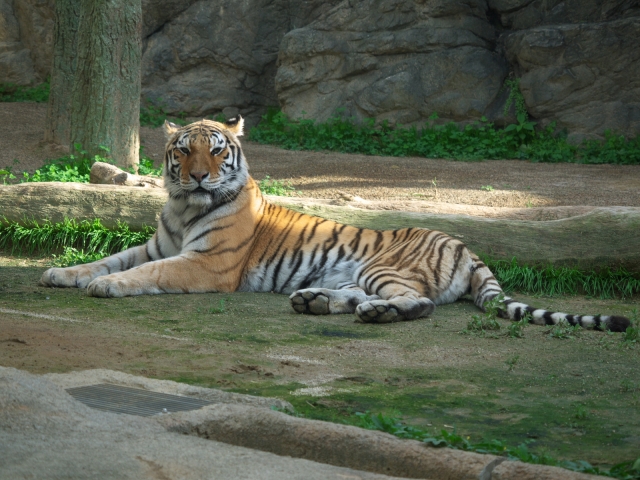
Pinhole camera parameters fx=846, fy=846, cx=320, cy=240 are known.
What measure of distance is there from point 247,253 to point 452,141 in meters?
9.11

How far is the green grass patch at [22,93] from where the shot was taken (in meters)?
16.9

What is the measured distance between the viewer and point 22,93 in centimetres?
1709

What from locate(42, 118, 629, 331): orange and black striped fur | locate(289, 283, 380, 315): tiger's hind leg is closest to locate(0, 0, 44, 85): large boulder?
locate(42, 118, 629, 331): orange and black striped fur

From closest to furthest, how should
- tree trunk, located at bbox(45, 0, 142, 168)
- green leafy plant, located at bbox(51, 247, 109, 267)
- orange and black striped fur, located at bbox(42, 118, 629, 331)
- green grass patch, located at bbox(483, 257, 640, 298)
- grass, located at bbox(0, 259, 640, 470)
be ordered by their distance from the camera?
1. grass, located at bbox(0, 259, 640, 470)
2. orange and black striped fur, located at bbox(42, 118, 629, 331)
3. green grass patch, located at bbox(483, 257, 640, 298)
4. green leafy plant, located at bbox(51, 247, 109, 267)
5. tree trunk, located at bbox(45, 0, 142, 168)

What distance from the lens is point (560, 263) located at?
23.5 feet

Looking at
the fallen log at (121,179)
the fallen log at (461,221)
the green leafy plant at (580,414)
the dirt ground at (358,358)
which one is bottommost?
the dirt ground at (358,358)

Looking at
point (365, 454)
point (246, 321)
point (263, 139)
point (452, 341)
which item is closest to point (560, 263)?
point (452, 341)

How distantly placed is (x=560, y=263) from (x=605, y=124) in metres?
8.69

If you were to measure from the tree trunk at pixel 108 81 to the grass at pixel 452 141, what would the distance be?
222 inches

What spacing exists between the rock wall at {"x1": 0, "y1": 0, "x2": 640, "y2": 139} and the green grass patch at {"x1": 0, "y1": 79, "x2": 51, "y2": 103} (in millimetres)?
222

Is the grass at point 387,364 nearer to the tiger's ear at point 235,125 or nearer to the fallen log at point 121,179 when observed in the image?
the tiger's ear at point 235,125

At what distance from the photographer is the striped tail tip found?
5.26 meters

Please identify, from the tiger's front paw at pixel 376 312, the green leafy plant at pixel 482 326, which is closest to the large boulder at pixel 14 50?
the tiger's front paw at pixel 376 312

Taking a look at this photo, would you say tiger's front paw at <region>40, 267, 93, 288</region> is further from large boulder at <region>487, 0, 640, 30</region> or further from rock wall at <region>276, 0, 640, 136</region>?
large boulder at <region>487, 0, 640, 30</region>
